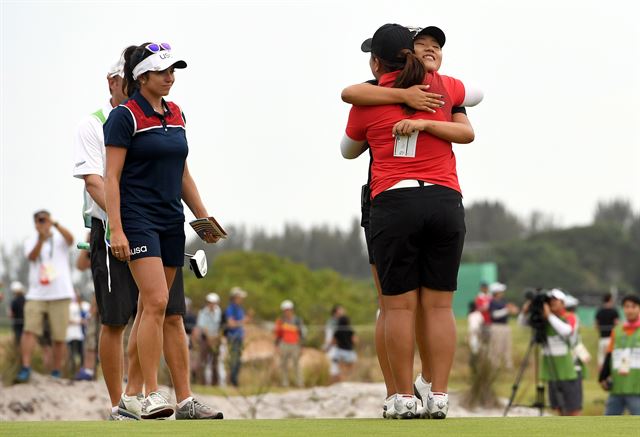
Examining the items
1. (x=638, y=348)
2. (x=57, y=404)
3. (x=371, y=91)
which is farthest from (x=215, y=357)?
(x=371, y=91)

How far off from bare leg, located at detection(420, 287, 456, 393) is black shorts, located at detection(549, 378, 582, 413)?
817cm

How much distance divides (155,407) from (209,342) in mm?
12398

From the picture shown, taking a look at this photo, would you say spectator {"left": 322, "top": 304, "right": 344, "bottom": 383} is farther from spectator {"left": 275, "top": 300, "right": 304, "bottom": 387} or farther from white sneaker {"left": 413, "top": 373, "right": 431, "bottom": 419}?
white sneaker {"left": 413, "top": 373, "right": 431, "bottom": 419}

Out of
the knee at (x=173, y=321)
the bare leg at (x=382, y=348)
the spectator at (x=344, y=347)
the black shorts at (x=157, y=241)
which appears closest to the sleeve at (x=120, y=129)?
the black shorts at (x=157, y=241)

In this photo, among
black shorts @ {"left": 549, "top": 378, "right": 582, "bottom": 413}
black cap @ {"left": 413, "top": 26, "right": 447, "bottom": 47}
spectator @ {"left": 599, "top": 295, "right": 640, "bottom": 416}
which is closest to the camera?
black cap @ {"left": 413, "top": 26, "right": 447, "bottom": 47}

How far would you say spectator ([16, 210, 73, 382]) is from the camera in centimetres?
1491

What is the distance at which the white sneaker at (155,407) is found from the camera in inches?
290

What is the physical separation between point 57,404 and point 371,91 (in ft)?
31.1

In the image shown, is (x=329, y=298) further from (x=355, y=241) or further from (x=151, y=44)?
(x=355, y=241)

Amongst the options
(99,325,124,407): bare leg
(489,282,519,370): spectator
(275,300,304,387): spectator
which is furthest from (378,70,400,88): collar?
(489,282,519,370): spectator

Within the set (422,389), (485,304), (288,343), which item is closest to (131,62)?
(422,389)

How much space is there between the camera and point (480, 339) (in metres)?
18.5

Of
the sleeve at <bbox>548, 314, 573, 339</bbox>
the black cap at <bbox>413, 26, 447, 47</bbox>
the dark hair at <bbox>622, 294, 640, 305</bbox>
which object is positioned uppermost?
the black cap at <bbox>413, 26, 447, 47</bbox>

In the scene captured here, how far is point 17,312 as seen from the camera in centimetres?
2108
